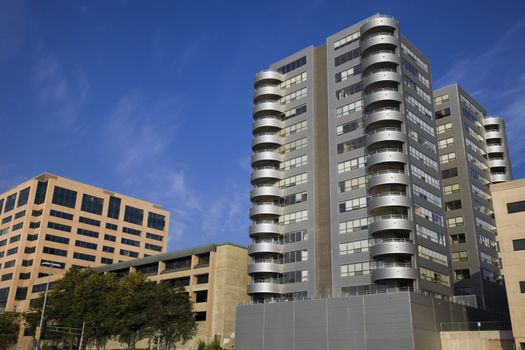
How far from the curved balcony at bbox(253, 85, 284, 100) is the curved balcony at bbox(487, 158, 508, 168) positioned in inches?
1875

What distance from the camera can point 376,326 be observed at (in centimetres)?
6788

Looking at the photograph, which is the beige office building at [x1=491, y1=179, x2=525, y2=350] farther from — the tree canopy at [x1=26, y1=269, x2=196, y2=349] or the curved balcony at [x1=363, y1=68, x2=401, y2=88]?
the tree canopy at [x1=26, y1=269, x2=196, y2=349]

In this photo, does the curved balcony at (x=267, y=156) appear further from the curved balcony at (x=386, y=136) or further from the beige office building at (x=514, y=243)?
the beige office building at (x=514, y=243)

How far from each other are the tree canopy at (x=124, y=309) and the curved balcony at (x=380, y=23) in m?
54.4

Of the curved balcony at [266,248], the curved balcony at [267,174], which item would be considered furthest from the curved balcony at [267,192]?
the curved balcony at [266,248]

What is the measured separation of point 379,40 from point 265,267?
41288 millimetres

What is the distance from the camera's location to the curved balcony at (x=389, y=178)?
79.1 metres

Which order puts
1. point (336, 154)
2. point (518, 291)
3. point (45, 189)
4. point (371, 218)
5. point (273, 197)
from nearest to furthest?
1. point (518, 291)
2. point (371, 218)
3. point (336, 154)
4. point (273, 197)
5. point (45, 189)

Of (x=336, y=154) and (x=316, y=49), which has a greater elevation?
(x=316, y=49)

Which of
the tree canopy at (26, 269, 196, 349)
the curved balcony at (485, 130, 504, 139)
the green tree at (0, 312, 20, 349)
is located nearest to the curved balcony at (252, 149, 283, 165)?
→ the tree canopy at (26, 269, 196, 349)

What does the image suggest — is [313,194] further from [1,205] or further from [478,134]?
[1,205]

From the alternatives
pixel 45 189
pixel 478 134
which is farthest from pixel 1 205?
pixel 478 134

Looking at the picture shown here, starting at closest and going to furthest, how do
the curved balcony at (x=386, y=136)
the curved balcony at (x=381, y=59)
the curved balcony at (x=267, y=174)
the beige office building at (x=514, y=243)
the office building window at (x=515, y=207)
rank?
the beige office building at (x=514, y=243) → the office building window at (x=515, y=207) → the curved balcony at (x=386, y=136) → the curved balcony at (x=381, y=59) → the curved balcony at (x=267, y=174)

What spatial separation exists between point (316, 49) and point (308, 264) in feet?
131
